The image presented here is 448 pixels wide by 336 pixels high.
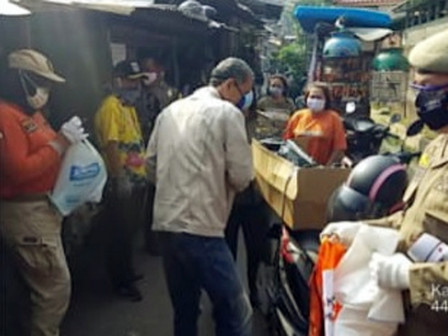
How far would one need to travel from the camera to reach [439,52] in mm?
2229

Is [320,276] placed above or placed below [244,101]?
below

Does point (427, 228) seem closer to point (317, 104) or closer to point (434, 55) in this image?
point (434, 55)

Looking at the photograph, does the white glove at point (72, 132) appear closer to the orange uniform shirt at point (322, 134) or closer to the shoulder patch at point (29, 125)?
Result: the shoulder patch at point (29, 125)

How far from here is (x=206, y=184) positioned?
3.28m

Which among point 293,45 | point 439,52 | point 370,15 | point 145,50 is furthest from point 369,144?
point 293,45

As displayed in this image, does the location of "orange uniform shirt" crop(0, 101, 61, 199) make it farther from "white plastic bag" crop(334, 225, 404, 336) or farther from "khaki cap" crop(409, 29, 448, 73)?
"khaki cap" crop(409, 29, 448, 73)

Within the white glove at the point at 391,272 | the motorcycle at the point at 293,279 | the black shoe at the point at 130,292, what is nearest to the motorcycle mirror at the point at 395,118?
the black shoe at the point at 130,292

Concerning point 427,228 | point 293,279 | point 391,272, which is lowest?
point 293,279

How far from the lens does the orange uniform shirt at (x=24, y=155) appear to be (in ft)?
10.4

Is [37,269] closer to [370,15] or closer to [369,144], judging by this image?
[369,144]

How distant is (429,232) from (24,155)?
2005 mm

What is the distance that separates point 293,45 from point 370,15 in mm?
12158

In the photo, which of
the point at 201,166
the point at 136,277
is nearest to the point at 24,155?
the point at 201,166

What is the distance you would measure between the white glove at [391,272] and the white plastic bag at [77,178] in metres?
1.96
